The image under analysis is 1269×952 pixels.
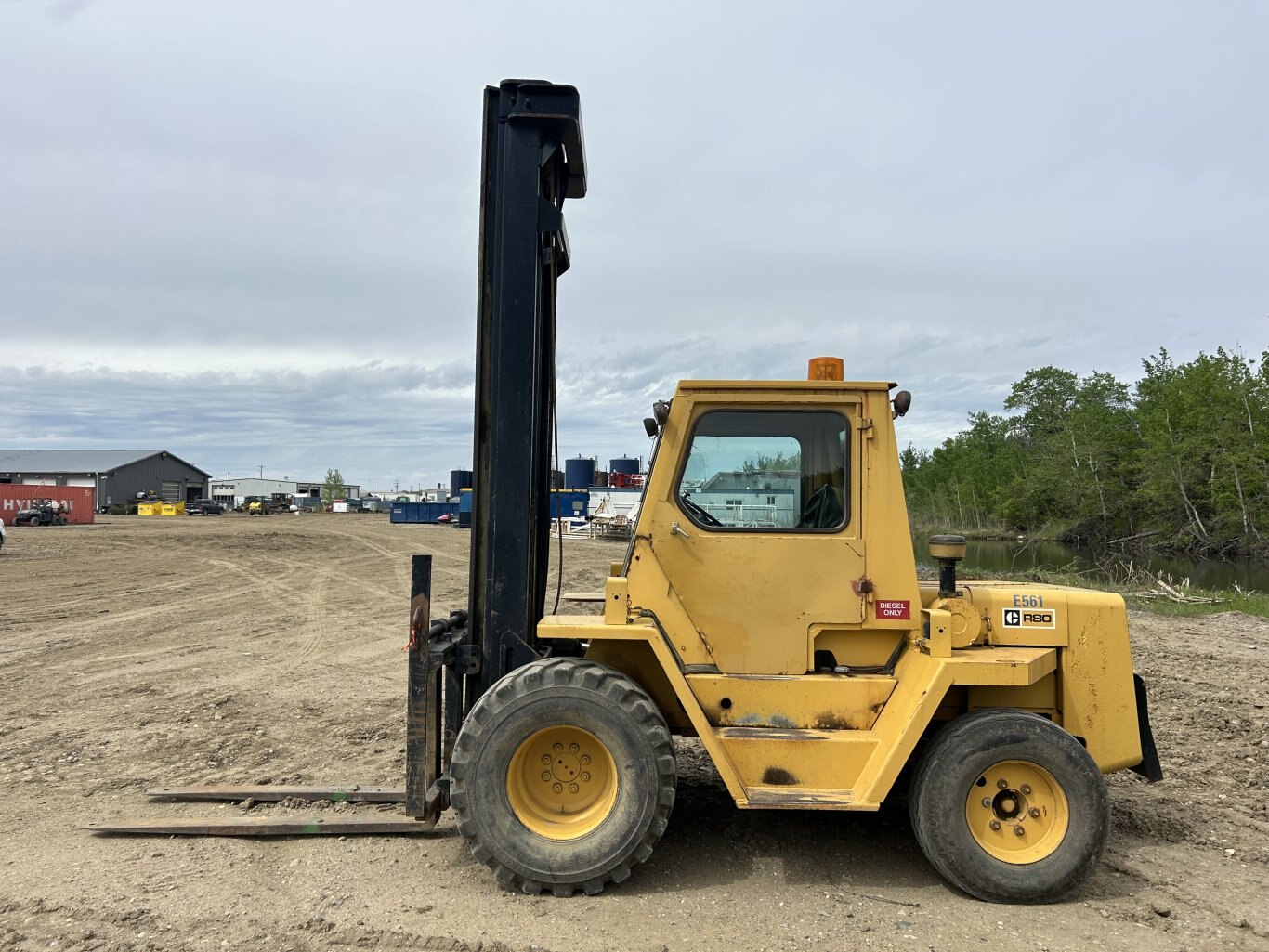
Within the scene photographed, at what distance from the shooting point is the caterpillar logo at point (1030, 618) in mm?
4359

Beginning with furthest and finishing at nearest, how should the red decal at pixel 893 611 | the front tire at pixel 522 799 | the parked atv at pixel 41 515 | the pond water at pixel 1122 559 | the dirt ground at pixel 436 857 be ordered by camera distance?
1. the parked atv at pixel 41 515
2. the pond water at pixel 1122 559
3. the red decal at pixel 893 611
4. the front tire at pixel 522 799
5. the dirt ground at pixel 436 857

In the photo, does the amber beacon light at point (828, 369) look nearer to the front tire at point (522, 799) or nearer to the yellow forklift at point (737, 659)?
the yellow forklift at point (737, 659)

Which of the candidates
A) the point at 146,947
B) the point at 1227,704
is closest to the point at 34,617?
the point at 146,947

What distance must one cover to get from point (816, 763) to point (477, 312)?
10.1ft

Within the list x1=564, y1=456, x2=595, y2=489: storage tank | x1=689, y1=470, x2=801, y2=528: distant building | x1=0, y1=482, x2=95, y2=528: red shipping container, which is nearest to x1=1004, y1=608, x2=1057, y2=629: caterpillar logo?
x1=689, y1=470, x2=801, y2=528: distant building

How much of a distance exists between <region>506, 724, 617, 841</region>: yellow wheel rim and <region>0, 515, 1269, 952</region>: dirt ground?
0.38 m

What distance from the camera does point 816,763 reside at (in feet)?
13.2

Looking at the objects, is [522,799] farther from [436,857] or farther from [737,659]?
[737,659]

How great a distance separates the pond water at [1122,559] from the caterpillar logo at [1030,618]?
14.3 metres

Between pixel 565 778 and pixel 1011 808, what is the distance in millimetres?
2262

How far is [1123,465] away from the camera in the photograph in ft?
146

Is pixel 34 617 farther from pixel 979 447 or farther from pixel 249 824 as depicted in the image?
pixel 979 447

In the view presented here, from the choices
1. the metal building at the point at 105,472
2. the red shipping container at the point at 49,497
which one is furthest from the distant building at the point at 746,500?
the metal building at the point at 105,472

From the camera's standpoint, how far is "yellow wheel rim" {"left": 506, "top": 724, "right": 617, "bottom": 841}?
159 inches
